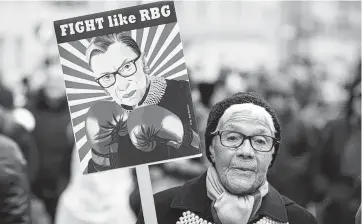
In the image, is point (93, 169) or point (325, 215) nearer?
point (93, 169)

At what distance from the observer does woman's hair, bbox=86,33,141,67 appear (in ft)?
14.6

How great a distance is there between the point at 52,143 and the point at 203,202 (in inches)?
186

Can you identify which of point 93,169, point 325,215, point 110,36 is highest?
point 110,36

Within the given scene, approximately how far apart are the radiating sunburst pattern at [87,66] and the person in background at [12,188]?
1387 mm

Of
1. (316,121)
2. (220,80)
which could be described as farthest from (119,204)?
(316,121)

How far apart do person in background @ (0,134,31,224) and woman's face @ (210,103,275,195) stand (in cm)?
173

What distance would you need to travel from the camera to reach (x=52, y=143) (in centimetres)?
902

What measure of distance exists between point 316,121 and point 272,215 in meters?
7.18

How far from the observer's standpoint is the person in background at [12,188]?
18.7ft

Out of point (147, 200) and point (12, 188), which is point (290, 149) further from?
point (147, 200)

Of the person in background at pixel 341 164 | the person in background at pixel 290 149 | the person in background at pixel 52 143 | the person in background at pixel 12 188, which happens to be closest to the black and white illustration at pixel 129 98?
the person in background at pixel 12 188

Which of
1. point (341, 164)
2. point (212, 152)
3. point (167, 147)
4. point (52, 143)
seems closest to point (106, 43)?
point (167, 147)

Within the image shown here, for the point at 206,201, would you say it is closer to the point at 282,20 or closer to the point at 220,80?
the point at 220,80

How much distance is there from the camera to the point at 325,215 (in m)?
8.27
